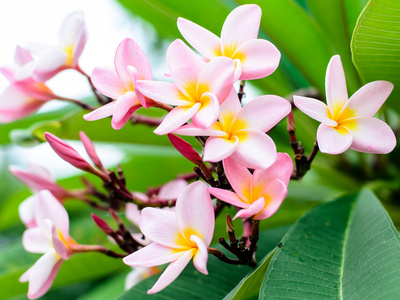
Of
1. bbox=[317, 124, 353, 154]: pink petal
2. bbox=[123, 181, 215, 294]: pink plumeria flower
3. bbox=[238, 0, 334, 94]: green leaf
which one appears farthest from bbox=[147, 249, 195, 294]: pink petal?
bbox=[238, 0, 334, 94]: green leaf

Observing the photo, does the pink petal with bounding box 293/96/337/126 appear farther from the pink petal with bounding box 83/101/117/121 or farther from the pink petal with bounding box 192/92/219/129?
the pink petal with bounding box 83/101/117/121

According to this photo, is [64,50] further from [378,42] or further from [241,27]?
[378,42]

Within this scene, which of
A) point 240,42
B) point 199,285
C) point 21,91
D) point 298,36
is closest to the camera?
point 240,42

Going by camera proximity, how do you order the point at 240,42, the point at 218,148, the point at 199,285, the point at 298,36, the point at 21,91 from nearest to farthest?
the point at 218,148 < the point at 240,42 < the point at 199,285 < the point at 21,91 < the point at 298,36

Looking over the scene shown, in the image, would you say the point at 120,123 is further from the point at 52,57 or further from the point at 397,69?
the point at 397,69

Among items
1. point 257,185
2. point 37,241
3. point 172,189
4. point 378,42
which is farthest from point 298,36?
point 37,241
